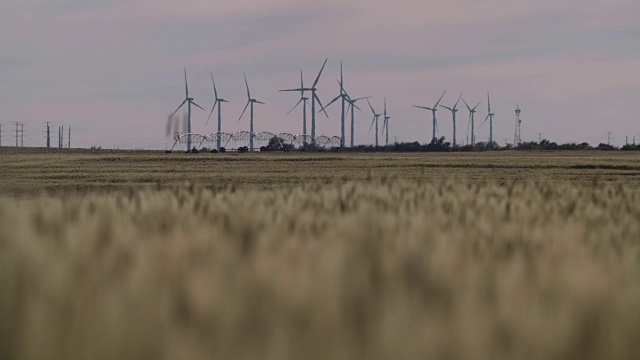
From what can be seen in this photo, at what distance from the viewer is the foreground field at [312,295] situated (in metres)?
2.36

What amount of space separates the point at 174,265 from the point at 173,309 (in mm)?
943

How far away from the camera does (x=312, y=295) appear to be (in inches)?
111

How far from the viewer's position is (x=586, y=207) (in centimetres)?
883

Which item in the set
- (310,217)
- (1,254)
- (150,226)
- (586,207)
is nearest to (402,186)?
(586,207)

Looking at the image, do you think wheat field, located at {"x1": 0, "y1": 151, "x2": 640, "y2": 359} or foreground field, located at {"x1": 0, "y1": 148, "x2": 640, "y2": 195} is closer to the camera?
wheat field, located at {"x1": 0, "y1": 151, "x2": 640, "y2": 359}

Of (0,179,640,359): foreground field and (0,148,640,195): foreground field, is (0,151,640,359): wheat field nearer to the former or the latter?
(0,179,640,359): foreground field

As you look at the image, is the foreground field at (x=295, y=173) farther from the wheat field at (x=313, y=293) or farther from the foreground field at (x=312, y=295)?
the foreground field at (x=312, y=295)

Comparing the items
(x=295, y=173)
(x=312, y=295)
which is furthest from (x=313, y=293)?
(x=295, y=173)

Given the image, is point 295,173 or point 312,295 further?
point 295,173

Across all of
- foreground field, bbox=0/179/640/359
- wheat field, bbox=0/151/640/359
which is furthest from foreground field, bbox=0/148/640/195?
foreground field, bbox=0/179/640/359

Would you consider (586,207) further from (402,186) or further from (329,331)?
(329,331)

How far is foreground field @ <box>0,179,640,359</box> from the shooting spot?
2359 mm

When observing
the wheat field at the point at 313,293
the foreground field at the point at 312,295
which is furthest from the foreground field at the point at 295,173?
the foreground field at the point at 312,295

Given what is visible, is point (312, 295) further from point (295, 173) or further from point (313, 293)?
point (295, 173)
